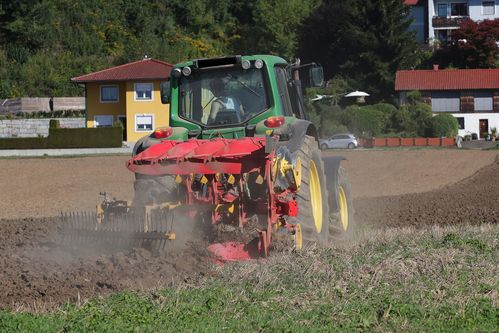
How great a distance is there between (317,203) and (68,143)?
40452 millimetres

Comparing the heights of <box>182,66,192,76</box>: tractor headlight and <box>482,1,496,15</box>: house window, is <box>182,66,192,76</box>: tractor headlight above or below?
below

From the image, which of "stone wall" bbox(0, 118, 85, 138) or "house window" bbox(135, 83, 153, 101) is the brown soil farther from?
"house window" bbox(135, 83, 153, 101)

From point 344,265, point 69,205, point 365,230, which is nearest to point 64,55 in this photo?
point 69,205

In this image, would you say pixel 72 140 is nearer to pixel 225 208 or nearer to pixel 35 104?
pixel 35 104

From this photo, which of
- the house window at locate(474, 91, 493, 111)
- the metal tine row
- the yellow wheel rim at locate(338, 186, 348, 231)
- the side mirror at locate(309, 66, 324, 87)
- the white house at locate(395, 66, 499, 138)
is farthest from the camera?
the house window at locate(474, 91, 493, 111)

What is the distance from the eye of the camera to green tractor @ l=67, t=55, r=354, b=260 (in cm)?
959

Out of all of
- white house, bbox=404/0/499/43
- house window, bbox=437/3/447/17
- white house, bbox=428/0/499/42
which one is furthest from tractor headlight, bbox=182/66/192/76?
house window, bbox=437/3/447/17

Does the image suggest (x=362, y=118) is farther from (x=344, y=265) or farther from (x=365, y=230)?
(x=344, y=265)

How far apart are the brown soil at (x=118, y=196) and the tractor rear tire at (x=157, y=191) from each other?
2.95 ft

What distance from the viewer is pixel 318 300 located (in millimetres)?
7488

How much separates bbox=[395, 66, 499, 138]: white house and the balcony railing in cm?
1112

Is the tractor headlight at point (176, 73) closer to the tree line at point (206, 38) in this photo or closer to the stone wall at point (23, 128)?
the stone wall at point (23, 128)

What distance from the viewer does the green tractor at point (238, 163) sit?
9586 mm

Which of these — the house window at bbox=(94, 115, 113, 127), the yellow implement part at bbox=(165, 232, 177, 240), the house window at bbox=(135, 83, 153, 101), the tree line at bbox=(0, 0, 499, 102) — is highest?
the tree line at bbox=(0, 0, 499, 102)
